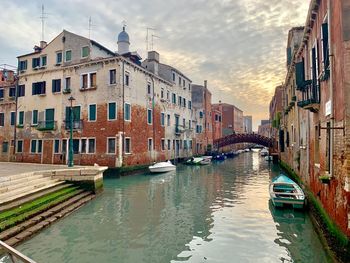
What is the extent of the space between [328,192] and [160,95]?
21456 mm

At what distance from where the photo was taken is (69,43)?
73.2 feet

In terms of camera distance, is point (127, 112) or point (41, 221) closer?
point (41, 221)

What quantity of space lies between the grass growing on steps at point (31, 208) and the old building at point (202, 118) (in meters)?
28.1

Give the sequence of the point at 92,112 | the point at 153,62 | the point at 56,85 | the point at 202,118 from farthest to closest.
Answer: the point at 202,118 → the point at 153,62 → the point at 56,85 → the point at 92,112

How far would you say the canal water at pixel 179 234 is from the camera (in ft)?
20.0

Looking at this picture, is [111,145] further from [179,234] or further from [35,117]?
[179,234]

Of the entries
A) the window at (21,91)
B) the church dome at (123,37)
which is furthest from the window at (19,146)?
the church dome at (123,37)

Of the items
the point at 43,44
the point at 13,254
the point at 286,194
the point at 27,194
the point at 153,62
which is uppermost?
the point at 43,44

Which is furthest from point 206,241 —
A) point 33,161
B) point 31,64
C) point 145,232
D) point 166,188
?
point 31,64

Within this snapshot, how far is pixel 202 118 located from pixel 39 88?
23482 mm

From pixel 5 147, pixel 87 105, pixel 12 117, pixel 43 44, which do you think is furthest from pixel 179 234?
pixel 43 44

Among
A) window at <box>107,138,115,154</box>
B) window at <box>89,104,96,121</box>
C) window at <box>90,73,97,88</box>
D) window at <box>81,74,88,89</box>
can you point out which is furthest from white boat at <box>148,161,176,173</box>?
window at <box>81,74,88,89</box>

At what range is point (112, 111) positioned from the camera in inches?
798

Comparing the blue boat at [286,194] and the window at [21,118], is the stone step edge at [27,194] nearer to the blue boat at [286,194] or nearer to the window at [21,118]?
the blue boat at [286,194]
